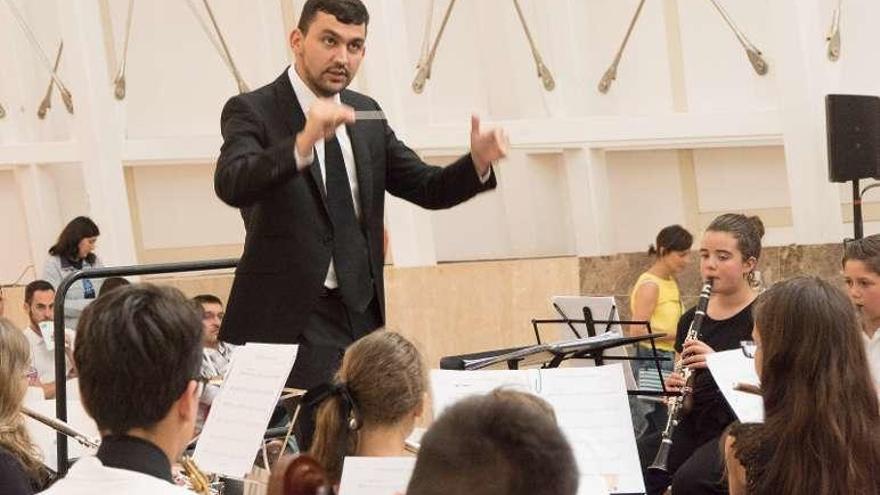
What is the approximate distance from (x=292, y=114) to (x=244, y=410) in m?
0.82

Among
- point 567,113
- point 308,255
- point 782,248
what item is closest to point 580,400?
point 308,255

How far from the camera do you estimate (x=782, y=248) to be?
24.7 ft

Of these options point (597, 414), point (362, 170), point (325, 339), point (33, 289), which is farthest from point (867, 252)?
point (33, 289)

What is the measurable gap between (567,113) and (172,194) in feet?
9.52

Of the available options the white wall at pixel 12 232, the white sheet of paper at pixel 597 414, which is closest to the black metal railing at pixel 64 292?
the white sheet of paper at pixel 597 414

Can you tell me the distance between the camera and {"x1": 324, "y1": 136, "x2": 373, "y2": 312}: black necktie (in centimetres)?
373

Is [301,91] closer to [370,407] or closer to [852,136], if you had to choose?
[370,407]

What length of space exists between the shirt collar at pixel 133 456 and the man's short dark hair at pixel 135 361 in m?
0.02

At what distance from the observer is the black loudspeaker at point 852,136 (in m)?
6.99

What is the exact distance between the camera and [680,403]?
4840 millimetres

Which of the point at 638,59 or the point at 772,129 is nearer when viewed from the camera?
the point at 772,129

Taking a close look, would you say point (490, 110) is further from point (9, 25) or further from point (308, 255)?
point (308, 255)

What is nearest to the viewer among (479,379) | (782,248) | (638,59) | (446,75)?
(479,379)

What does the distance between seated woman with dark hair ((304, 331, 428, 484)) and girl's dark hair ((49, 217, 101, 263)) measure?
6161mm
